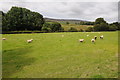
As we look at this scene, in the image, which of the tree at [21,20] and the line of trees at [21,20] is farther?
the tree at [21,20]

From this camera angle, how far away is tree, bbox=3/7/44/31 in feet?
200

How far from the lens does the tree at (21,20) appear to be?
200ft

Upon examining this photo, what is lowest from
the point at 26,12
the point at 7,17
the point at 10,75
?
the point at 10,75

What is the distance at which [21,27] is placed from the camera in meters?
65.6

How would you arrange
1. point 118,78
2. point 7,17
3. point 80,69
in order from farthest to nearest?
1. point 7,17
2. point 80,69
3. point 118,78

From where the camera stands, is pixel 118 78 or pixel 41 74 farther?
pixel 41 74

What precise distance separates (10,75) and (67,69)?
3.79 meters

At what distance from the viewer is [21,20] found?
65.4 meters

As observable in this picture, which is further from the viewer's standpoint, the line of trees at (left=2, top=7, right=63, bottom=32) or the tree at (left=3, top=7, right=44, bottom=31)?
the tree at (left=3, top=7, right=44, bottom=31)

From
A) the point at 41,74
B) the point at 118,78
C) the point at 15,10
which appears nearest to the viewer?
the point at 118,78

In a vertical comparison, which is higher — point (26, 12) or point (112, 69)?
point (26, 12)

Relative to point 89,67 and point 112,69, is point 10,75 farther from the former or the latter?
point 112,69

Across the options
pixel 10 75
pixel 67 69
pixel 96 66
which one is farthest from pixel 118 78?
pixel 10 75

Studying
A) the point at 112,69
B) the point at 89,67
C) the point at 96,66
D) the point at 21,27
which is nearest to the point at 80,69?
the point at 89,67
